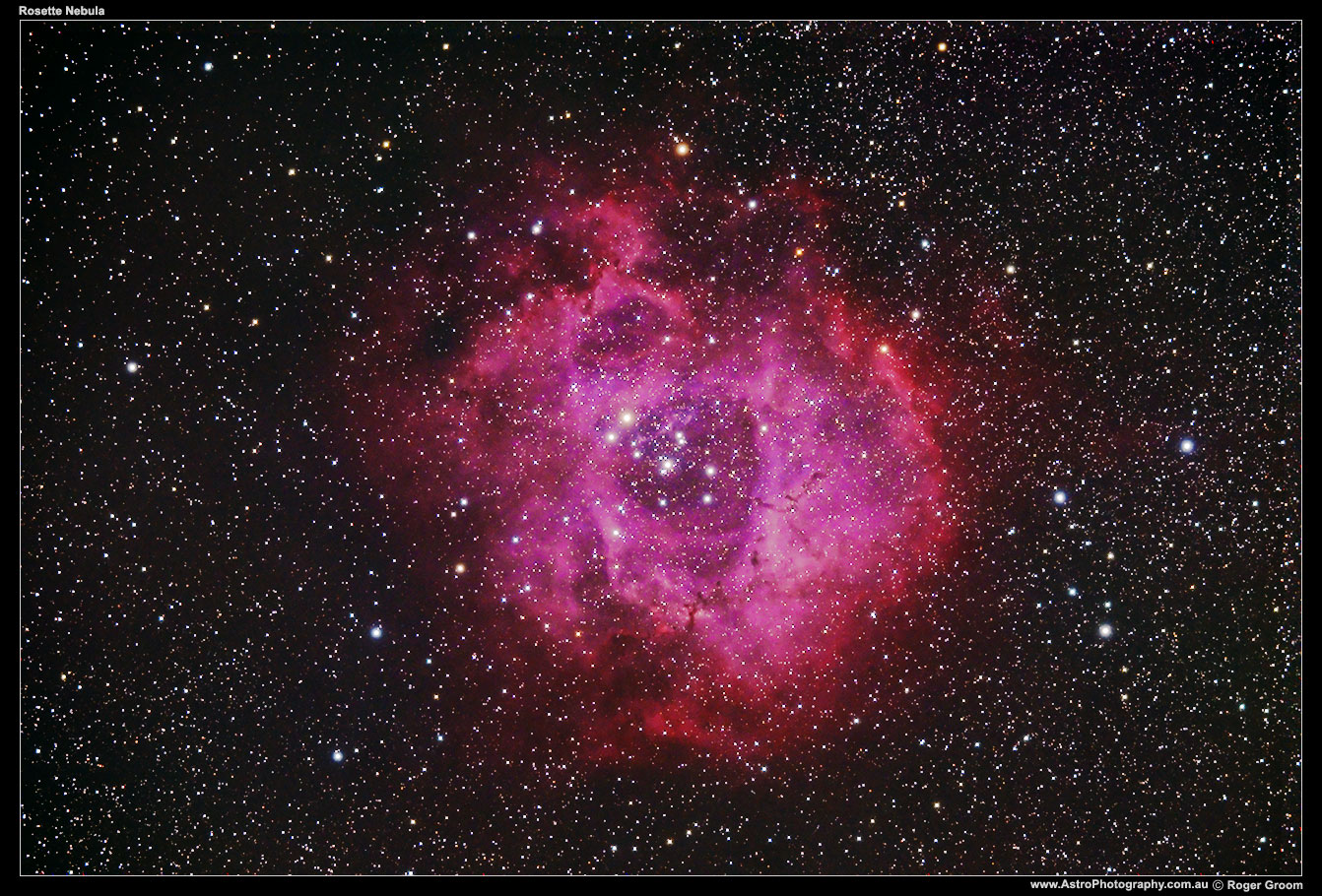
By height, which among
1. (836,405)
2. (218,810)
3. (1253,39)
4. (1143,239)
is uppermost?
(1253,39)

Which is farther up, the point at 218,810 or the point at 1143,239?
the point at 1143,239

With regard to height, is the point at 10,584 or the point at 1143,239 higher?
the point at 1143,239

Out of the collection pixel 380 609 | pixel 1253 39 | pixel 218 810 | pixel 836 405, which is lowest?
pixel 218 810

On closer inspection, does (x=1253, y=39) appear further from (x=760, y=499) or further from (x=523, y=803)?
(x=523, y=803)
